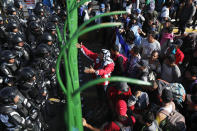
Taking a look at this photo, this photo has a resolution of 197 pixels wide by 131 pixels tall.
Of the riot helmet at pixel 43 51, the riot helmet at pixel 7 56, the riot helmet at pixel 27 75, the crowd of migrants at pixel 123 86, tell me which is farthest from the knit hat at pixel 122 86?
the riot helmet at pixel 7 56

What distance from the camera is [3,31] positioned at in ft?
18.0

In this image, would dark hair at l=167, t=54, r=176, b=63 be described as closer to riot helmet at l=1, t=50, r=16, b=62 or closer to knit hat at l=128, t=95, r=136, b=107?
knit hat at l=128, t=95, r=136, b=107

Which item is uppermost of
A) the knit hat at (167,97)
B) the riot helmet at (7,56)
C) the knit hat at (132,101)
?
the riot helmet at (7,56)

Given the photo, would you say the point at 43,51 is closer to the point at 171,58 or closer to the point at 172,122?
the point at 171,58

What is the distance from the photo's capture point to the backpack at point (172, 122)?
2.25 m

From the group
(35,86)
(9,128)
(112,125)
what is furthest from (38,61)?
(112,125)

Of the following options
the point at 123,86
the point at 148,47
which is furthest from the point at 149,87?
the point at 148,47

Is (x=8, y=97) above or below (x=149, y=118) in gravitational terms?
above

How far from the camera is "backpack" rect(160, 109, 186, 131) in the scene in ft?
7.37

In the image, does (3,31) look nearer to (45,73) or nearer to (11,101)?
(45,73)

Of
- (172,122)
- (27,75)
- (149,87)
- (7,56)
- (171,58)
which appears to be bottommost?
(172,122)

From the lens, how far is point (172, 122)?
7.46 feet

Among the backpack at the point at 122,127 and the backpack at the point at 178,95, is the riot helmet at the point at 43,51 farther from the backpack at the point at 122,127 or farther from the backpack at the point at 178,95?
the backpack at the point at 178,95

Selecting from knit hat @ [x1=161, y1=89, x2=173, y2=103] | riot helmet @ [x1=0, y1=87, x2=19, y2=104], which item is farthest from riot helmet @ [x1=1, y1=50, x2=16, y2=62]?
knit hat @ [x1=161, y1=89, x2=173, y2=103]
